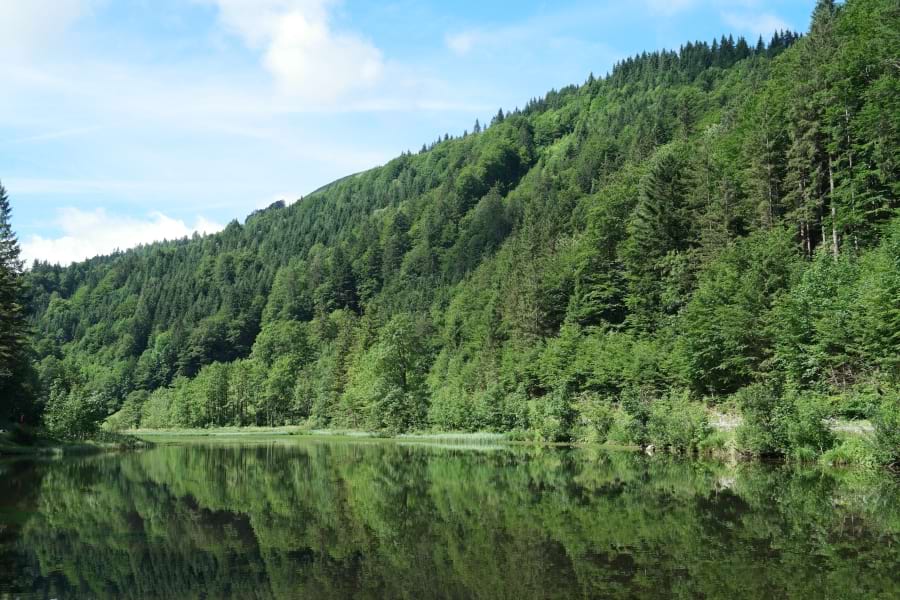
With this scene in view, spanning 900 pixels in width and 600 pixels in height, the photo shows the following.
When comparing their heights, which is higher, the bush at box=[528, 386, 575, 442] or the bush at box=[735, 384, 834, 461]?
the bush at box=[735, 384, 834, 461]

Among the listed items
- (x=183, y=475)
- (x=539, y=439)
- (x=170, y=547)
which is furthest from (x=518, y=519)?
(x=539, y=439)

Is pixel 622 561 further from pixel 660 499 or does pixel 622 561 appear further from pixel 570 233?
pixel 570 233

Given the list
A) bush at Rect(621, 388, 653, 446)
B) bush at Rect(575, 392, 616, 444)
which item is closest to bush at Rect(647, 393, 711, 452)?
bush at Rect(621, 388, 653, 446)

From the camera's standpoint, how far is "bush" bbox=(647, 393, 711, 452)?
4884 cm

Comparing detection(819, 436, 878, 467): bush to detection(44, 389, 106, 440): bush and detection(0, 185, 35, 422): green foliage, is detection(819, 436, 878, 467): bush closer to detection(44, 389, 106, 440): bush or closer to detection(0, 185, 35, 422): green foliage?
detection(0, 185, 35, 422): green foliage

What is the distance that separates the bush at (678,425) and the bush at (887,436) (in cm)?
1603

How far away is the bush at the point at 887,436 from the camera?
31609 millimetres

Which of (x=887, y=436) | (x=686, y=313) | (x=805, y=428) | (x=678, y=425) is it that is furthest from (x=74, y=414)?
(x=887, y=436)

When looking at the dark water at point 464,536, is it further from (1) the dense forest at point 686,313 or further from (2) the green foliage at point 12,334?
(2) the green foliage at point 12,334

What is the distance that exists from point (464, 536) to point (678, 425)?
3311cm

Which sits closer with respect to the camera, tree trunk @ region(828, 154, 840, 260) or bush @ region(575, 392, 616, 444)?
tree trunk @ region(828, 154, 840, 260)

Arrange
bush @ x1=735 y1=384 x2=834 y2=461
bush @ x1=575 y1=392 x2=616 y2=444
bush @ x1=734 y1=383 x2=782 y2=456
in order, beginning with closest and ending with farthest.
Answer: bush @ x1=735 y1=384 x2=834 y2=461 → bush @ x1=734 y1=383 x2=782 y2=456 → bush @ x1=575 y1=392 x2=616 y2=444

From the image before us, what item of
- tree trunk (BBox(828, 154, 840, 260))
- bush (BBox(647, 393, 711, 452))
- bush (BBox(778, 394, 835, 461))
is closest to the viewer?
bush (BBox(778, 394, 835, 461))

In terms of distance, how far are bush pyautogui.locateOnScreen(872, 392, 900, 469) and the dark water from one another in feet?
7.55
